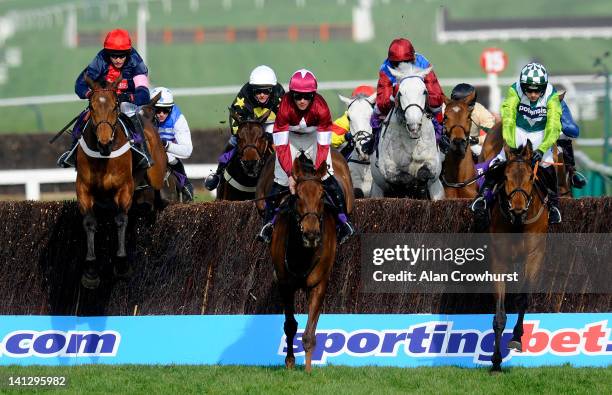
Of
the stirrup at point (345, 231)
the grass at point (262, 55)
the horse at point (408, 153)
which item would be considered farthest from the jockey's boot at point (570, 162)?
the grass at point (262, 55)

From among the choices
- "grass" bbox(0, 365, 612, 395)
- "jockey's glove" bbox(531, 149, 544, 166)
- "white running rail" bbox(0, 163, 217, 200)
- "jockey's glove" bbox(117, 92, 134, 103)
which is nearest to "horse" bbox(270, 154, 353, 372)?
"grass" bbox(0, 365, 612, 395)

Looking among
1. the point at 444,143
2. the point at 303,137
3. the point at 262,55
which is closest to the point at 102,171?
the point at 303,137

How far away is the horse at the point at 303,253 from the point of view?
871cm

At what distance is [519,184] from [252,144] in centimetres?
305

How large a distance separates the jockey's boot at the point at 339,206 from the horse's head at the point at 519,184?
1.19 meters

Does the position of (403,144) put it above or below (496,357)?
above

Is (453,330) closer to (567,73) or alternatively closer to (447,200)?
(447,200)

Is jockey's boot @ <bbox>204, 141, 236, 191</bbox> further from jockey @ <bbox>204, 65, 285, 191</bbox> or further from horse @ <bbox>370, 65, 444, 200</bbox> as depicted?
horse @ <bbox>370, 65, 444, 200</bbox>

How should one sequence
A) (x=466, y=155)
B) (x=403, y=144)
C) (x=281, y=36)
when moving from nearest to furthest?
1. (x=403, y=144)
2. (x=466, y=155)
3. (x=281, y=36)

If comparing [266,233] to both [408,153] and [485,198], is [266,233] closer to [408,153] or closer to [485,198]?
[485,198]

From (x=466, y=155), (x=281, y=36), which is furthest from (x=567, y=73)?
(x=466, y=155)

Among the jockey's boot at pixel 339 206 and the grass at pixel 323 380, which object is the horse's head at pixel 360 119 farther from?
the grass at pixel 323 380

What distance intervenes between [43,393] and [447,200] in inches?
148

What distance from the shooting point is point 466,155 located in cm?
1285
